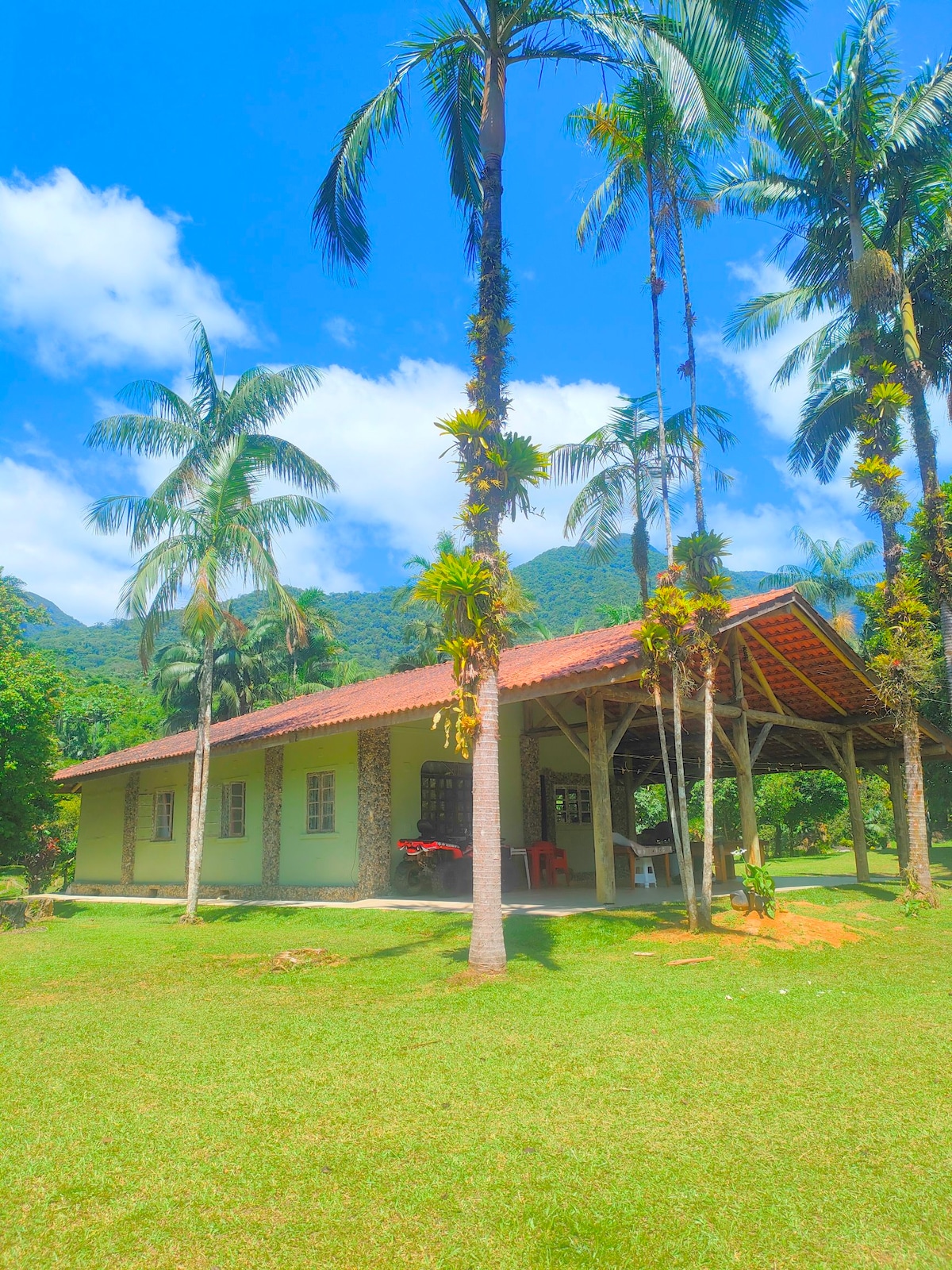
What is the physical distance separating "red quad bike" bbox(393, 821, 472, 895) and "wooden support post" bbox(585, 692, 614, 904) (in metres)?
2.96

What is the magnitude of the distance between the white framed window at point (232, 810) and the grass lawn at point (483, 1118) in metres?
8.93

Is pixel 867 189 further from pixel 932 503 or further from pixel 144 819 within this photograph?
pixel 144 819

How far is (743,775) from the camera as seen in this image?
12484mm

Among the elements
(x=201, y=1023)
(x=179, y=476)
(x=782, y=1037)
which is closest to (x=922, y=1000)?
(x=782, y=1037)

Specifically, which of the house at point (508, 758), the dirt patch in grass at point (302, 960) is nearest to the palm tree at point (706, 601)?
the house at point (508, 758)

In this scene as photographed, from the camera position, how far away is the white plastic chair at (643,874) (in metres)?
14.2

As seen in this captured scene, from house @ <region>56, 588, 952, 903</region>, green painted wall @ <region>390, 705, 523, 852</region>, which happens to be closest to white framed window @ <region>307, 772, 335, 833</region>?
house @ <region>56, 588, 952, 903</region>

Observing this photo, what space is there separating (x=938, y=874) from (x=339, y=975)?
678 inches

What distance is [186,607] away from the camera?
12734 millimetres

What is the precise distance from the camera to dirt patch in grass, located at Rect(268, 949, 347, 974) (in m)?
7.84

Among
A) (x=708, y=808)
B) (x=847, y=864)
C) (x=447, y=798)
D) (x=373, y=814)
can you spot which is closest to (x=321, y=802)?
(x=373, y=814)

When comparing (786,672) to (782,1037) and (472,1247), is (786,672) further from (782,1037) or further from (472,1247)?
(472,1247)

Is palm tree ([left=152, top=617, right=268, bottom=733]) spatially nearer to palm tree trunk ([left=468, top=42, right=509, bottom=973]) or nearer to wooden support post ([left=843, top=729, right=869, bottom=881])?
wooden support post ([left=843, top=729, right=869, bottom=881])

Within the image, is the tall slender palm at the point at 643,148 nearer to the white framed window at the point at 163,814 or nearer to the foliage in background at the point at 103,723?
the white framed window at the point at 163,814
